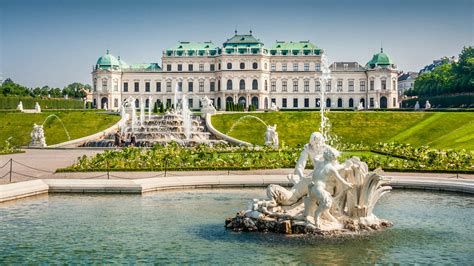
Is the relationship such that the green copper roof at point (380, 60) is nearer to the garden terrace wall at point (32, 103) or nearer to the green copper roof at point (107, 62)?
the green copper roof at point (107, 62)

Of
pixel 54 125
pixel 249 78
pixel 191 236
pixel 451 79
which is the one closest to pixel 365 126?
pixel 54 125

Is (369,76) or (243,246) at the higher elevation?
(369,76)

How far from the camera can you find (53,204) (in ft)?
58.9

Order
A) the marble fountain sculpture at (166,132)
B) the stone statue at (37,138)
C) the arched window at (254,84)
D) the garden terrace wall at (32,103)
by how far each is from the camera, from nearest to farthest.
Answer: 1. the stone statue at (37,138)
2. the marble fountain sculpture at (166,132)
3. the garden terrace wall at (32,103)
4. the arched window at (254,84)

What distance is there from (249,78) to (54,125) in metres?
54.8

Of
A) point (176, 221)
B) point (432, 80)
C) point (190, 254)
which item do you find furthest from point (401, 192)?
point (432, 80)

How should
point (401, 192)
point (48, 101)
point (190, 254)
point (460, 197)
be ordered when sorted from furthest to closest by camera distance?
point (48, 101) → point (401, 192) → point (460, 197) → point (190, 254)

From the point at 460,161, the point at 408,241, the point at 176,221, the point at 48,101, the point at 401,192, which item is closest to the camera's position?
the point at 408,241

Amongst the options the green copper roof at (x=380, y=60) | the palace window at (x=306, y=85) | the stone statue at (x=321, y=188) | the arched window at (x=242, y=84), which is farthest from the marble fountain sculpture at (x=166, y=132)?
the green copper roof at (x=380, y=60)

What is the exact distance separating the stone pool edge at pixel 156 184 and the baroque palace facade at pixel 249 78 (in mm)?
84195

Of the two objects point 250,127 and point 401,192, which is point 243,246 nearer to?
point 401,192

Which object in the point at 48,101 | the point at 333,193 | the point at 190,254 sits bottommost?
the point at 190,254

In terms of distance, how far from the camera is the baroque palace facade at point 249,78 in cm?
10656

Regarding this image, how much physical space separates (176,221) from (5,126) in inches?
1705
